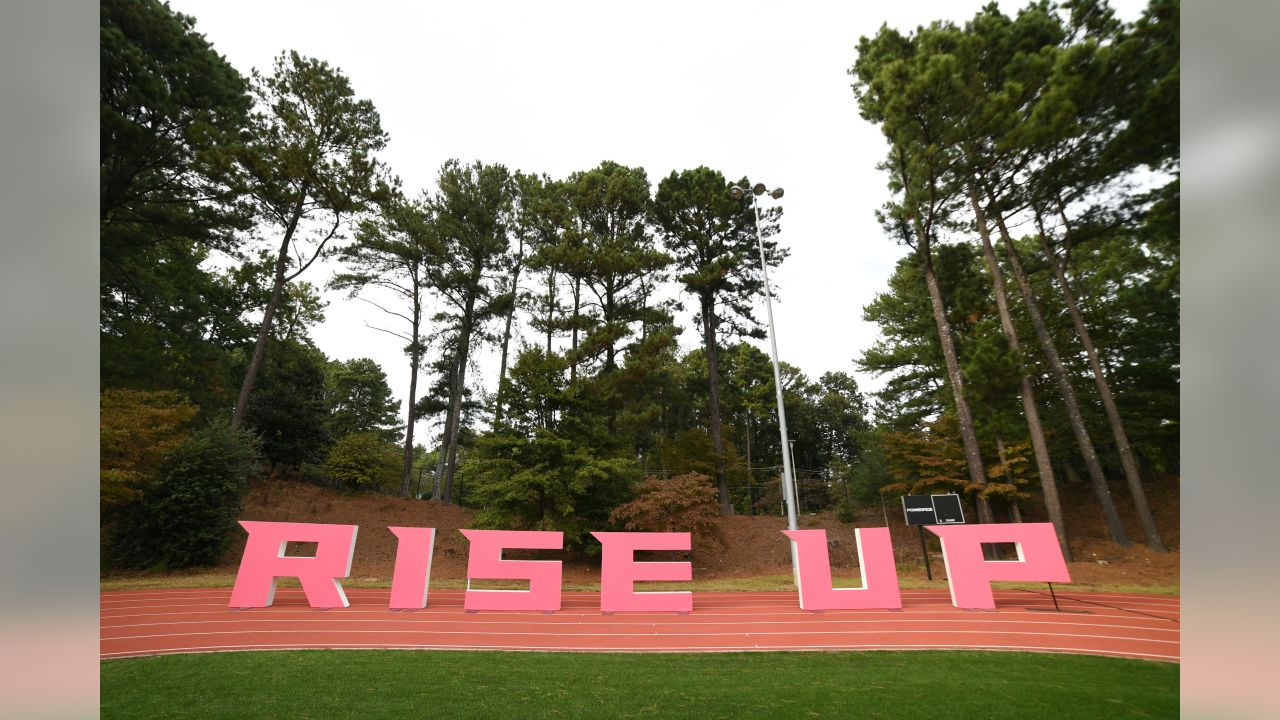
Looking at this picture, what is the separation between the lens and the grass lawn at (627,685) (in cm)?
358

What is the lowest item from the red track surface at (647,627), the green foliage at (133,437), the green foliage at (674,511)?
the red track surface at (647,627)

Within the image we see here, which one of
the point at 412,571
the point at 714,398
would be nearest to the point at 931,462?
the point at 714,398

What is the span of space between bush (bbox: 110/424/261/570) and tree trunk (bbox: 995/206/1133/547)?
52.1 ft

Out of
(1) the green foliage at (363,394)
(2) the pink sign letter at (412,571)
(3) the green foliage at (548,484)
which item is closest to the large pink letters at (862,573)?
(2) the pink sign letter at (412,571)

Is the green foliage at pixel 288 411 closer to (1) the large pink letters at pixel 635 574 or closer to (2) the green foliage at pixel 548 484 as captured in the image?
(2) the green foliage at pixel 548 484

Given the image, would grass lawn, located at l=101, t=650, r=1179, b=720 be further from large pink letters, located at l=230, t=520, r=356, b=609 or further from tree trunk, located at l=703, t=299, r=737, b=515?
tree trunk, located at l=703, t=299, r=737, b=515

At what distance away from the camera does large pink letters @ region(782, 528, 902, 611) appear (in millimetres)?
6781

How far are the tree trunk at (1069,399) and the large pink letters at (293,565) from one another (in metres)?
9.57

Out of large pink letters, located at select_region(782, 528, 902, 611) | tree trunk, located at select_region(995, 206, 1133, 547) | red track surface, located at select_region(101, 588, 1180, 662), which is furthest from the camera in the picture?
large pink letters, located at select_region(782, 528, 902, 611)

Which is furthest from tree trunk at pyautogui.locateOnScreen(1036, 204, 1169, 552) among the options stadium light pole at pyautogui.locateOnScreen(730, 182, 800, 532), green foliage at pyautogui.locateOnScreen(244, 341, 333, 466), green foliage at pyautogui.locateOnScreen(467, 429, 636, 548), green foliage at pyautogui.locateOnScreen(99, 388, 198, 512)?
green foliage at pyautogui.locateOnScreen(244, 341, 333, 466)

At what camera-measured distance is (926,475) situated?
13000mm

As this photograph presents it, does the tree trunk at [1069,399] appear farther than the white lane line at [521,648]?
Yes

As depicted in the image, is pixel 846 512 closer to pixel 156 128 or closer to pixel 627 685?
pixel 627 685
